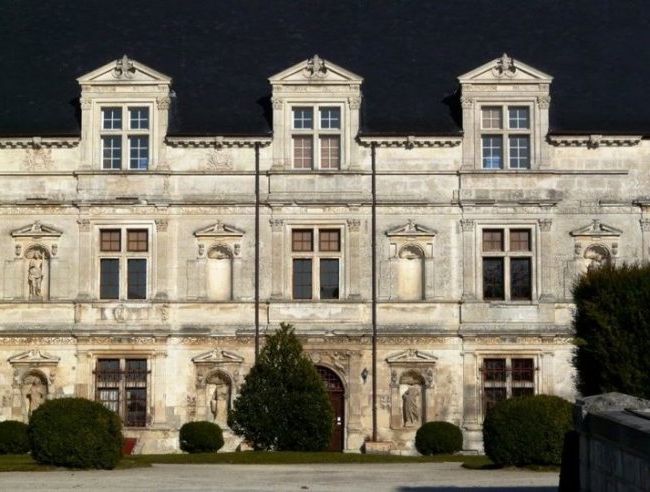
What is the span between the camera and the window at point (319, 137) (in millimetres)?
38812

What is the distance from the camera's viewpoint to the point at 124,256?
3866 centimetres

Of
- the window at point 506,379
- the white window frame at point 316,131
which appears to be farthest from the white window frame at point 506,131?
the window at point 506,379

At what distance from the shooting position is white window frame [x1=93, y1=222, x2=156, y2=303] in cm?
3853

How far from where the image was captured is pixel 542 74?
38594 mm

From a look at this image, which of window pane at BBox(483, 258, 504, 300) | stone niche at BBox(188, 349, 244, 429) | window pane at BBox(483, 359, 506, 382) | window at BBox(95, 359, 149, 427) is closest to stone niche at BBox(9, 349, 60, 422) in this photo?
window at BBox(95, 359, 149, 427)

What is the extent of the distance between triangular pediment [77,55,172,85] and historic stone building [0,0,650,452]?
39 millimetres

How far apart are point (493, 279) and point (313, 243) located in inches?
192

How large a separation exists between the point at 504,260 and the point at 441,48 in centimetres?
685

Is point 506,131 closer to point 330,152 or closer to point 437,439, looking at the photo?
point 330,152

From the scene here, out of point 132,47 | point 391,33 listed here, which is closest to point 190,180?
point 132,47

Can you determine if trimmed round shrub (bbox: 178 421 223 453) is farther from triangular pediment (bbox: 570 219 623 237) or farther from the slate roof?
triangular pediment (bbox: 570 219 623 237)

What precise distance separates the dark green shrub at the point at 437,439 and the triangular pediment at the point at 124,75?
11.5 m

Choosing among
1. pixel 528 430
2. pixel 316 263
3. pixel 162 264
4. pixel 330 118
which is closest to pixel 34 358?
pixel 162 264

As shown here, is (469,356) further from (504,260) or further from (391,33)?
(391,33)
